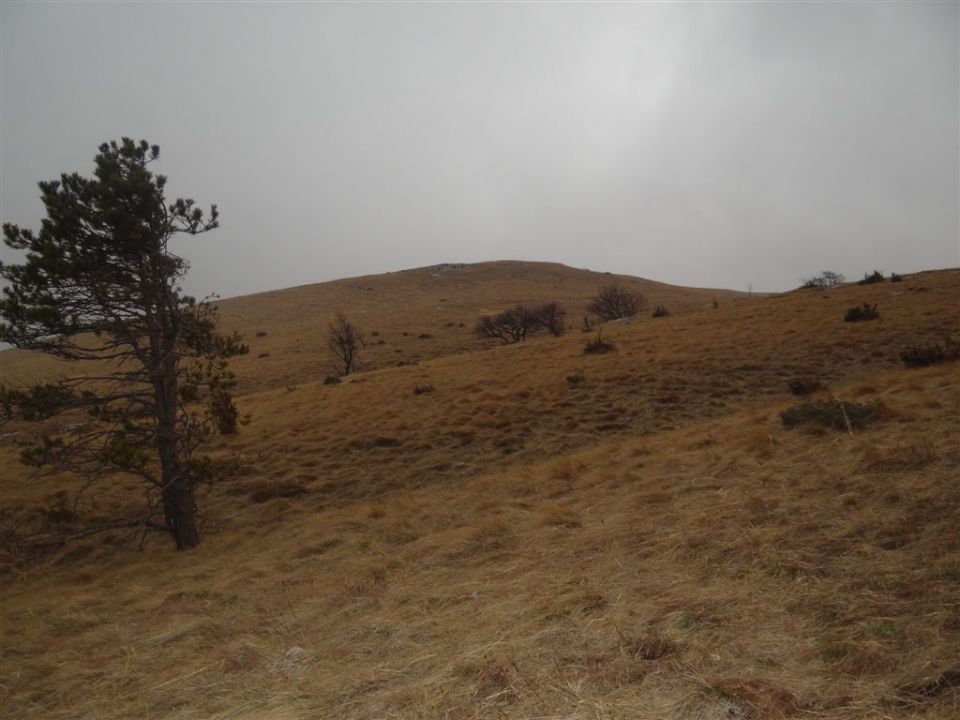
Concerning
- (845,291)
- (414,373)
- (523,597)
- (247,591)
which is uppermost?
(845,291)

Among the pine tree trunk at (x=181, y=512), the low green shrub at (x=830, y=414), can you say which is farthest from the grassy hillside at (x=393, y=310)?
the low green shrub at (x=830, y=414)

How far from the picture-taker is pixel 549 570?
6043 millimetres

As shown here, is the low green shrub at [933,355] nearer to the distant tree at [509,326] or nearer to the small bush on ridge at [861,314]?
the small bush on ridge at [861,314]

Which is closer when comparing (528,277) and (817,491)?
(817,491)

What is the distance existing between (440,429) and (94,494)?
8.33 metres

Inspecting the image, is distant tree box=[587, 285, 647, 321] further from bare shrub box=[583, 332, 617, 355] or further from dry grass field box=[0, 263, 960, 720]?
dry grass field box=[0, 263, 960, 720]

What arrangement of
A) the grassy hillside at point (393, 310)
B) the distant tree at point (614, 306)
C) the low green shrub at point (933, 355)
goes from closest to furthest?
the low green shrub at point (933, 355) < the grassy hillside at point (393, 310) < the distant tree at point (614, 306)

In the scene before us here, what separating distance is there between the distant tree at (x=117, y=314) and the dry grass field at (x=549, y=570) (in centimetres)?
205

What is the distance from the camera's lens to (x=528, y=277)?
7838 centimetres

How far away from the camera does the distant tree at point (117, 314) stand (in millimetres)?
8891

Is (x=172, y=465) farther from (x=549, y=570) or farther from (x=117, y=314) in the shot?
(x=549, y=570)

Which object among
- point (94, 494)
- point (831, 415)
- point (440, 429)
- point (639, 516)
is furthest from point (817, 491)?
point (94, 494)

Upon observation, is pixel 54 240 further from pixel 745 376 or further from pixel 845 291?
pixel 845 291

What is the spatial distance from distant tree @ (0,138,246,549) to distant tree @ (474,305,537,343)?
28.4 metres
